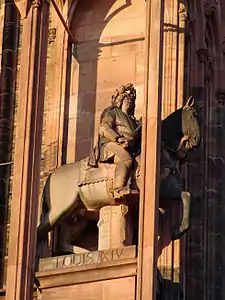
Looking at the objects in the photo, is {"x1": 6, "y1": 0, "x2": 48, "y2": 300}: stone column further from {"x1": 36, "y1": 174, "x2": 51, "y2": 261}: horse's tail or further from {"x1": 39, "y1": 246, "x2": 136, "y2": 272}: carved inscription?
{"x1": 36, "y1": 174, "x2": 51, "y2": 261}: horse's tail

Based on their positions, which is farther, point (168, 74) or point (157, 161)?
point (168, 74)

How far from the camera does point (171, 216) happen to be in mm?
23656

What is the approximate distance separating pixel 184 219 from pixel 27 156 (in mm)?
1694

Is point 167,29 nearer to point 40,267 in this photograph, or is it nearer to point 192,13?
point 192,13

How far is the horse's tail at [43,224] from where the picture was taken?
23.8 meters

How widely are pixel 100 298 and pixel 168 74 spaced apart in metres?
2.99

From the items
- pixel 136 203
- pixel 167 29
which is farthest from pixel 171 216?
pixel 167 29

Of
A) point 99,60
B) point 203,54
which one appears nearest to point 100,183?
point 99,60

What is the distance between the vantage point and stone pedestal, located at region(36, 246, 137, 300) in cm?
2266

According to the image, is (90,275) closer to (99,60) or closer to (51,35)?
(99,60)

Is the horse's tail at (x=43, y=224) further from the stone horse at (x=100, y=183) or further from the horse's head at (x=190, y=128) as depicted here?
the horse's head at (x=190, y=128)

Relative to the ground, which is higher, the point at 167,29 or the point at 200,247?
the point at 167,29

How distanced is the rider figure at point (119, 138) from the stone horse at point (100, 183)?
10 cm

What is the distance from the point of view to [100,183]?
23.6m
